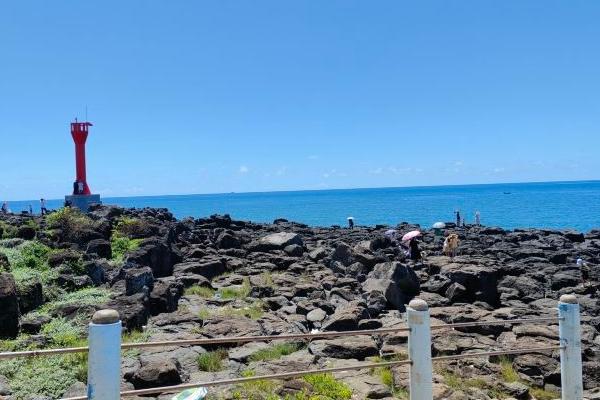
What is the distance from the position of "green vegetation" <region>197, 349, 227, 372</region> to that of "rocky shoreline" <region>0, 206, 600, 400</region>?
26mm

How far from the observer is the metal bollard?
426 cm

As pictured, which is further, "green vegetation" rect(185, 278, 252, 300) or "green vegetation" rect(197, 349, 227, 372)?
"green vegetation" rect(185, 278, 252, 300)

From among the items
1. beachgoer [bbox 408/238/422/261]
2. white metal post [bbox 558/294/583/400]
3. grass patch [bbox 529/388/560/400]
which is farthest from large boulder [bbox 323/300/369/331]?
beachgoer [bbox 408/238/422/261]

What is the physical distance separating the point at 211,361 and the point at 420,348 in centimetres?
490

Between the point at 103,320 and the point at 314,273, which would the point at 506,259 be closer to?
the point at 314,273

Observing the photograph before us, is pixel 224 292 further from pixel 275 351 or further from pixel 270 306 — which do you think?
pixel 275 351

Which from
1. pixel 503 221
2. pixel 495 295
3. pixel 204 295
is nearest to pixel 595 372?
pixel 495 295

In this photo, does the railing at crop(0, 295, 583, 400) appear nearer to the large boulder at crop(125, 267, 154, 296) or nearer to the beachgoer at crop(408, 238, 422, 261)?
the large boulder at crop(125, 267, 154, 296)

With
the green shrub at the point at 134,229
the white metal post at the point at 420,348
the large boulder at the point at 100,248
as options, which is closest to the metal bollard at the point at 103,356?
the white metal post at the point at 420,348

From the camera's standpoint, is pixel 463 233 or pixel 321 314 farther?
pixel 463 233

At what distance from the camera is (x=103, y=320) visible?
4.28 m

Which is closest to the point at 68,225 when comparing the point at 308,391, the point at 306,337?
the point at 308,391

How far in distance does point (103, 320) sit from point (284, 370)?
5265mm

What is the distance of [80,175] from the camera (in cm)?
4778
